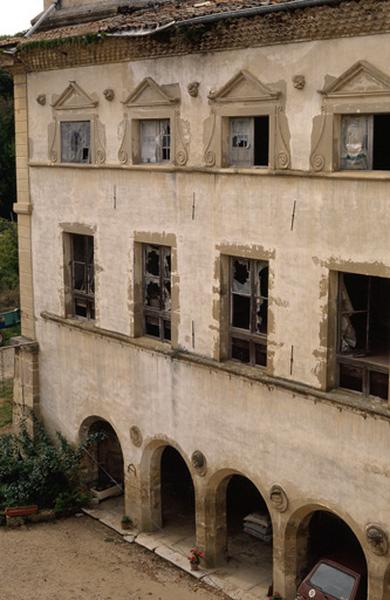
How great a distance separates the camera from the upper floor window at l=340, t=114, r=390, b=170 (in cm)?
1423

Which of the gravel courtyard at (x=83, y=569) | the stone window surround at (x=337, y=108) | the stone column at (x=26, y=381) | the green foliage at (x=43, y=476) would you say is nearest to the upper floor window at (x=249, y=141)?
the stone window surround at (x=337, y=108)

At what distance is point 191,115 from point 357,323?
5.41m

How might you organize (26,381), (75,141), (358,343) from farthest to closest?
(26,381), (75,141), (358,343)

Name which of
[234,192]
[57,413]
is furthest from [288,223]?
[57,413]

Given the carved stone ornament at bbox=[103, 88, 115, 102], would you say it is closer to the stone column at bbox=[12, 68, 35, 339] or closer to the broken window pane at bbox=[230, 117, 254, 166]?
the stone column at bbox=[12, 68, 35, 339]

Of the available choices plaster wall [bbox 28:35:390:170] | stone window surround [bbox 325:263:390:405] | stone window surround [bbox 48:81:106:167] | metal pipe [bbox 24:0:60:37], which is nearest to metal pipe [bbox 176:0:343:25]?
plaster wall [bbox 28:35:390:170]

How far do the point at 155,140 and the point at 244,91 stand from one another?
9.95 feet

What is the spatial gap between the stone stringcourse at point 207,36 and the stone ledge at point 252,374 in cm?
611

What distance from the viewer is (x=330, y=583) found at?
15.4 m

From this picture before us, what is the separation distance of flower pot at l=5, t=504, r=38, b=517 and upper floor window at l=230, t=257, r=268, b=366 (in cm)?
677

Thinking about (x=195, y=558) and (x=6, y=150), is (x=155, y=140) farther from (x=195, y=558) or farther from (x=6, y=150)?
(x=6, y=150)

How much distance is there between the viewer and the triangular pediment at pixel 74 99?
64.2 feet

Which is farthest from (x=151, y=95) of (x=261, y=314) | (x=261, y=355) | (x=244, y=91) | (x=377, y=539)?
(x=377, y=539)

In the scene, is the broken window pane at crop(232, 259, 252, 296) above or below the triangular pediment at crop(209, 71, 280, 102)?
below
